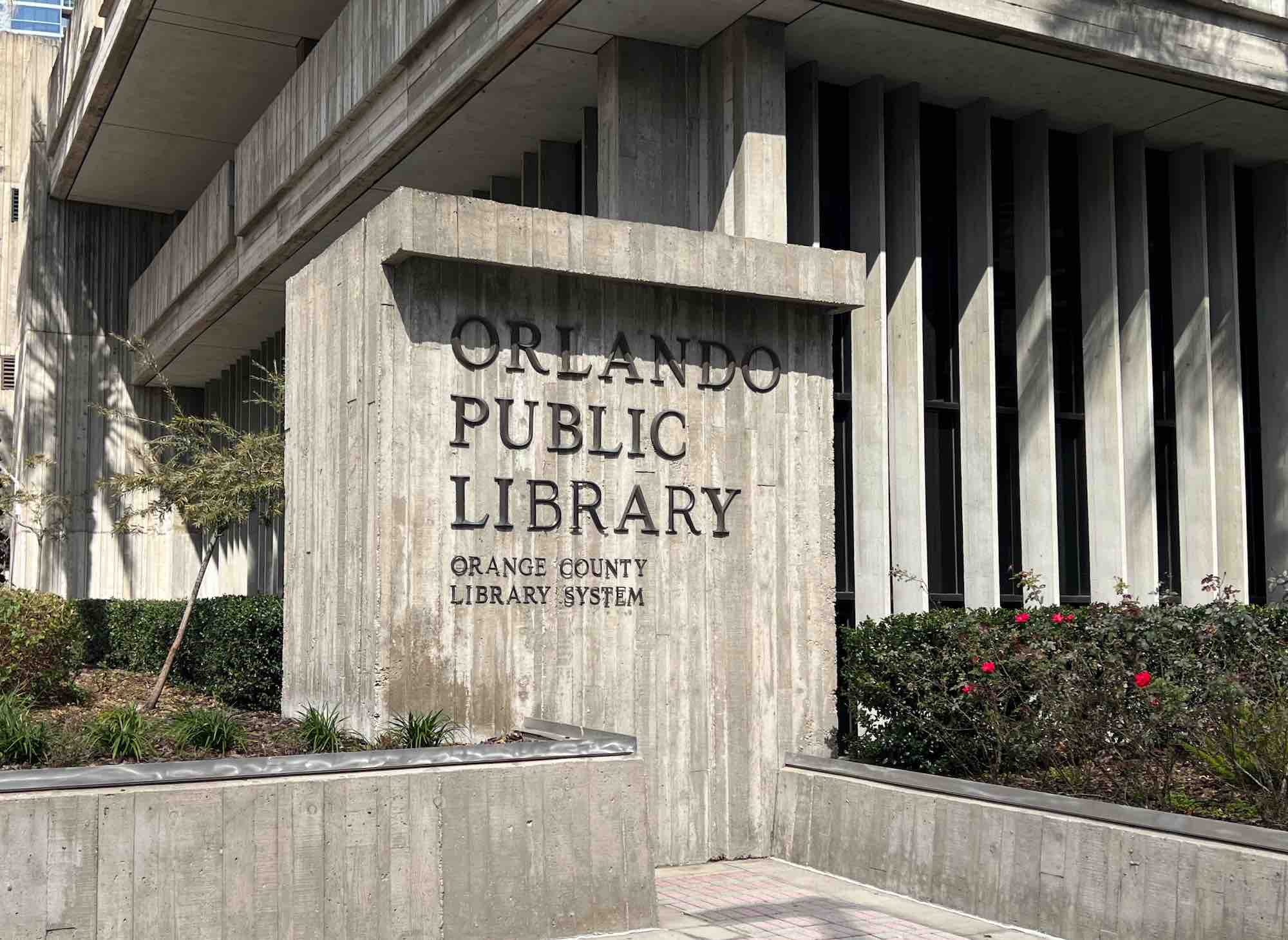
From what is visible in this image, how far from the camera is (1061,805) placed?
27.9 ft

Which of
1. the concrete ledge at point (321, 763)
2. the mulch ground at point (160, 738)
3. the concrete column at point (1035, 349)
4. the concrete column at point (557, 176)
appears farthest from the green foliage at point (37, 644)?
the concrete column at point (1035, 349)

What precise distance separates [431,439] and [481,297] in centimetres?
108

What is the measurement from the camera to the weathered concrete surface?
712 centimetres

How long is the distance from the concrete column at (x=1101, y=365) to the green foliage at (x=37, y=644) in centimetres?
1068

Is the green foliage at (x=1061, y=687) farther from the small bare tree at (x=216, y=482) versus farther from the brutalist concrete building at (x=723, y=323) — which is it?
the small bare tree at (x=216, y=482)

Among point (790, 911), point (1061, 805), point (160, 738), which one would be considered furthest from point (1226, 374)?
point (160, 738)

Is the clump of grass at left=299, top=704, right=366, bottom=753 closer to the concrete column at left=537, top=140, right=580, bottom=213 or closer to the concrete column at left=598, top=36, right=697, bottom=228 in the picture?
the concrete column at left=598, top=36, right=697, bottom=228

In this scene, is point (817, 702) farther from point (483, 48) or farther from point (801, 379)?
point (483, 48)

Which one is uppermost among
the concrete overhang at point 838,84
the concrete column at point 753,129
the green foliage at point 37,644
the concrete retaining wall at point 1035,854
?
the concrete overhang at point 838,84

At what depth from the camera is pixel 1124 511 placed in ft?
50.7

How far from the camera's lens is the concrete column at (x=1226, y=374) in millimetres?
16312

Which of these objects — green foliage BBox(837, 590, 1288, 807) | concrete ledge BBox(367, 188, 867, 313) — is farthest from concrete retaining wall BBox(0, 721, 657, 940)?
concrete ledge BBox(367, 188, 867, 313)

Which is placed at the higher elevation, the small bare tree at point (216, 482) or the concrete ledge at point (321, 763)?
the small bare tree at point (216, 482)

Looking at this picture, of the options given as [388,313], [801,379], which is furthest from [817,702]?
[388,313]
